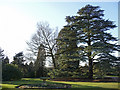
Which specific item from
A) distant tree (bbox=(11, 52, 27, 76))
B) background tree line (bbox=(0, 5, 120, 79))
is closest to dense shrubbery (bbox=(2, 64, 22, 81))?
background tree line (bbox=(0, 5, 120, 79))

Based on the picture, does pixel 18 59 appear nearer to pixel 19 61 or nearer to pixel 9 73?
pixel 19 61

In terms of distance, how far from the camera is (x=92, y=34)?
2175 centimetres

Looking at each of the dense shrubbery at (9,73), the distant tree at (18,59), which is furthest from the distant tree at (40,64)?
the distant tree at (18,59)

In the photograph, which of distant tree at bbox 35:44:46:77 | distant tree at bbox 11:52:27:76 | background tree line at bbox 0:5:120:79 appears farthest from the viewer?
distant tree at bbox 11:52:27:76

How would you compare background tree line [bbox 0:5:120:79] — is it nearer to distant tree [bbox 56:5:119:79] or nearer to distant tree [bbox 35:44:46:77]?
distant tree [bbox 56:5:119:79]

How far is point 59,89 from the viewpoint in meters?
11.6

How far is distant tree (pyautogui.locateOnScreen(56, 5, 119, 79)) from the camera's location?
66.3ft

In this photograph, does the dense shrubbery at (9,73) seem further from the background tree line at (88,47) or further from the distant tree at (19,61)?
the distant tree at (19,61)

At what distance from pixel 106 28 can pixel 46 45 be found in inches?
473

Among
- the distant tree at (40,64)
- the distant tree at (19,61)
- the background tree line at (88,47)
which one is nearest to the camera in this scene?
the background tree line at (88,47)

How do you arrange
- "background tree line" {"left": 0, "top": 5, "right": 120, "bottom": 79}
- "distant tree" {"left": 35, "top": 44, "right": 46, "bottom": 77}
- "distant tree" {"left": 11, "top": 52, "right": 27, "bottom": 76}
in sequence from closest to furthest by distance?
"background tree line" {"left": 0, "top": 5, "right": 120, "bottom": 79}, "distant tree" {"left": 35, "top": 44, "right": 46, "bottom": 77}, "distant tree" {"left": 11, "top": 52, "right": 27, "bottom": 76}

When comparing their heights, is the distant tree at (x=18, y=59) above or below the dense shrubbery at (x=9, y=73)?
above

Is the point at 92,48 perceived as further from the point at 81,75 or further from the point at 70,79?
the point at 70,79

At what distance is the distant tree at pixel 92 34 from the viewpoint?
20.2 metres
